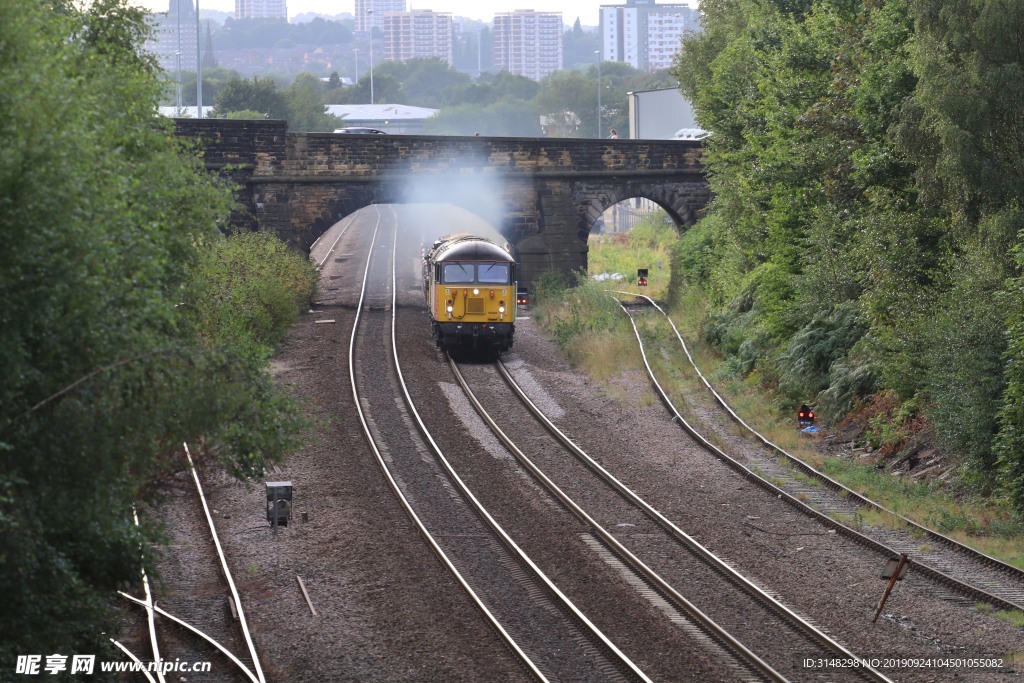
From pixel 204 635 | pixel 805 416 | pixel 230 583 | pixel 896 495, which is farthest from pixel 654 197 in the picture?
pixel 204 635

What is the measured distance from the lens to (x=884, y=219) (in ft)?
72.7

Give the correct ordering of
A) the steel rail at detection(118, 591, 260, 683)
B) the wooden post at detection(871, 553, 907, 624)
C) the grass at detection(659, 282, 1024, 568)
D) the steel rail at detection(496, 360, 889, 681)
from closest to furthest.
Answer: the steel rail at detection(118, 591, 260, 683), the steel rail at detection(496, 360, 889, 681), the wooden post at detection(871, 553, 907, 624), the grass at detection(659, 282, 1024, 568)

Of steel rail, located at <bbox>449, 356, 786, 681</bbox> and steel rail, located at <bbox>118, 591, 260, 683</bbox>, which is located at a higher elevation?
steel rail, located at <bbox>449, 356, 786, 681</bbox>

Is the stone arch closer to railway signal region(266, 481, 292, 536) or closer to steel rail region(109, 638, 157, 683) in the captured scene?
railway signal region(266, 481, 292, 536)

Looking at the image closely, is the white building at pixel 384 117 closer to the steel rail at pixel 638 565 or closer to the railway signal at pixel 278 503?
the steel rail at pixel 638 565

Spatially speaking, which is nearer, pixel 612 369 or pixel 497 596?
pixel 497 596

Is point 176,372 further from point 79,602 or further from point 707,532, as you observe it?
point 707,532

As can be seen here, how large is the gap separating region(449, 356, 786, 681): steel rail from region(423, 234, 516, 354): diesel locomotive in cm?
532

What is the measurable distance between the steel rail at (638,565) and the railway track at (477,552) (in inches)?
45.8

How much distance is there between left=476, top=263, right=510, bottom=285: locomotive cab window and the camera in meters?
28.3

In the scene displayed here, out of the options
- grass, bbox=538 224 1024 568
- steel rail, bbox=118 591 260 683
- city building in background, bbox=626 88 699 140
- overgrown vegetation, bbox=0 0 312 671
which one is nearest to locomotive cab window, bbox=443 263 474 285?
grass, bbox=538 224 1024 568

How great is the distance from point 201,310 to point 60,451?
4.78m

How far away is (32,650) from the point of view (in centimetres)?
951

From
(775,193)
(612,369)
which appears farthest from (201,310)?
(775,193)
